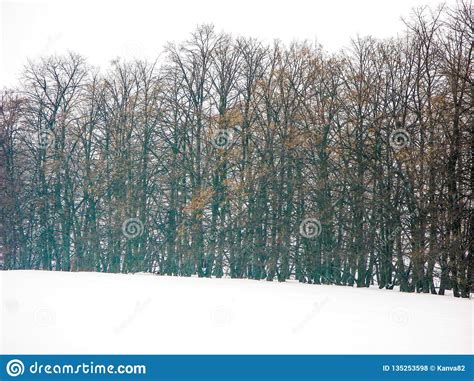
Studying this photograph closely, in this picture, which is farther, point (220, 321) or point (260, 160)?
point (260, 160)

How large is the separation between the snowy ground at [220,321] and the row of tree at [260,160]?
568 cm

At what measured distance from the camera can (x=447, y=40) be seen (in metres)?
24.0

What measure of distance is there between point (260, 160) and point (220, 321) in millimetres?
16729

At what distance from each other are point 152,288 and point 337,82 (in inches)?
539

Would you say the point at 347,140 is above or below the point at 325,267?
above

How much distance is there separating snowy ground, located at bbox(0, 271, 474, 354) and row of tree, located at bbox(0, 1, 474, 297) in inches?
224

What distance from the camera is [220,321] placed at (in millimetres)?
13523

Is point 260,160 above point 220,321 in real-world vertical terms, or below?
above

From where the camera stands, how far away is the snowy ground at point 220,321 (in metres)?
11.1

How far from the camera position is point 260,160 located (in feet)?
97.2

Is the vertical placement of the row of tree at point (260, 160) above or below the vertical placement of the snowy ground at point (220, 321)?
above

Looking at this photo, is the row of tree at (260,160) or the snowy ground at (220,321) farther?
the row of tree at (260,160)

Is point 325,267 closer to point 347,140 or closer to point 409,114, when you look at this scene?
point 347,140
